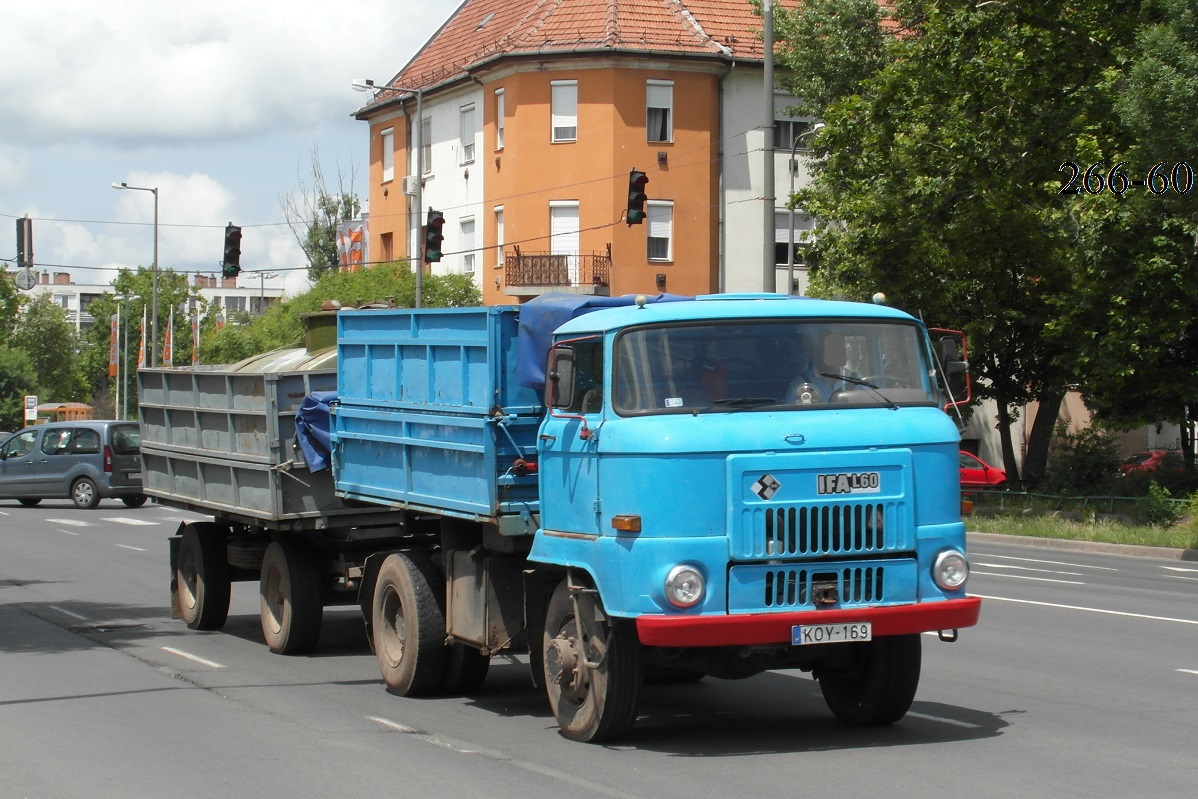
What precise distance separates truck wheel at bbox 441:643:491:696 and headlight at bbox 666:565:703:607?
2655mm

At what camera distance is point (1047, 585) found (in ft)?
59.2

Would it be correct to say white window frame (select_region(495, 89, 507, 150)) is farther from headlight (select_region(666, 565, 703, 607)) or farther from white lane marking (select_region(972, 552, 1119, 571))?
headlight (select_region(666, 565, 703, 607))

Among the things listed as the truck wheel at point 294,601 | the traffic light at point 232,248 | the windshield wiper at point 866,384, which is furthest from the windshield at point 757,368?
the traffic light at point 232,248

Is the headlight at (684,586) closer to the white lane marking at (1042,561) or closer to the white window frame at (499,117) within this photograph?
the white lane marking at (1042,561)

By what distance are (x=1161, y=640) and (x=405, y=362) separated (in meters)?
A: 6.77

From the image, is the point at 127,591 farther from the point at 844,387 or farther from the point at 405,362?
the point at 844,387

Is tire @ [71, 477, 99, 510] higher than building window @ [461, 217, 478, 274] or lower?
lower

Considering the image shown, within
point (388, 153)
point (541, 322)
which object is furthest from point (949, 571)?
point (388, 153)

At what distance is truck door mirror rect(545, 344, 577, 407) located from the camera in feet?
27.7

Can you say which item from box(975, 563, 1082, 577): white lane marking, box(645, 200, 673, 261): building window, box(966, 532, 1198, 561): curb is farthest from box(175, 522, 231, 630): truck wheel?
box(645, 200, 673, 261): building window

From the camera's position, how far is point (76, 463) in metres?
33.8

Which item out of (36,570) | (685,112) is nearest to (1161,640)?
(36,570)

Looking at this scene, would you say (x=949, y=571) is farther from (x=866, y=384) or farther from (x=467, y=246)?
(x=467, y=246)

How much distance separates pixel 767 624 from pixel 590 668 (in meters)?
1.09
